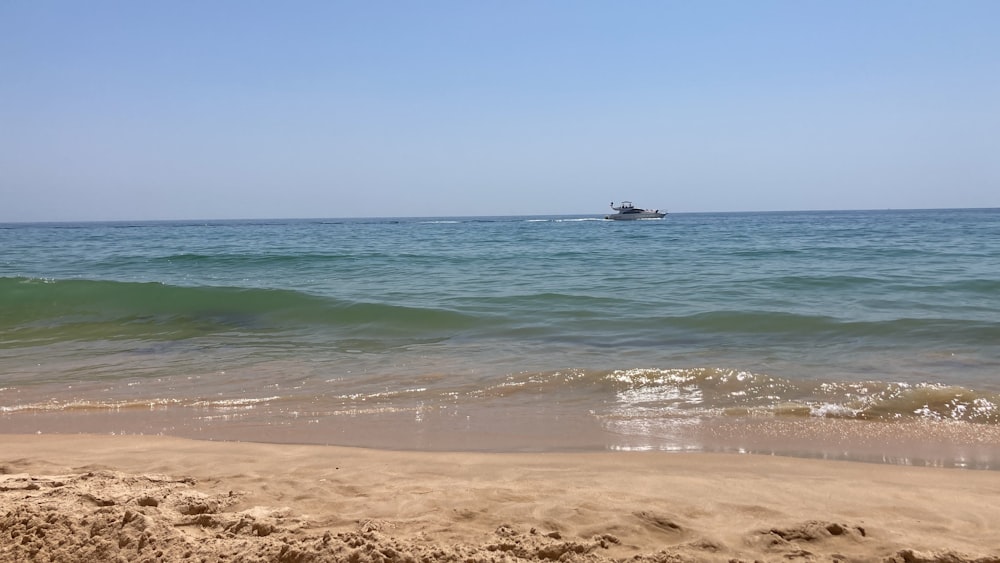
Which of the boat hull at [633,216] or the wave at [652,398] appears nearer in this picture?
the wave at [652,398]

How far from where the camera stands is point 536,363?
7301 millimetres

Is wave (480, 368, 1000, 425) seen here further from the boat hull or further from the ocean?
the boat hull

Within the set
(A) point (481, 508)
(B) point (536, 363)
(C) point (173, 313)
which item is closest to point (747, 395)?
(B) point (536, 363)

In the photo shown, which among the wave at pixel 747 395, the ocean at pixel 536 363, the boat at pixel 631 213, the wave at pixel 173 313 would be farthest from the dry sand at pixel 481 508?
the boat at pixel 631 213

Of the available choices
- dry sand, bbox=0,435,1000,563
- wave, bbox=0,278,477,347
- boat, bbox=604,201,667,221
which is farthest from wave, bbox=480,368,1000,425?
boat, bbox=604,201,667,221

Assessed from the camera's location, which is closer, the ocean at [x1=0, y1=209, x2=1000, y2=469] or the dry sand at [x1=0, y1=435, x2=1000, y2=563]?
the dry sand at [x1=0, y1=435, x2=1000, y2=563]

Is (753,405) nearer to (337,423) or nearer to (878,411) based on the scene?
(878,411)

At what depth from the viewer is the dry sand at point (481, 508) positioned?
2.81 meters

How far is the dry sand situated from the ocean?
56 centimetres

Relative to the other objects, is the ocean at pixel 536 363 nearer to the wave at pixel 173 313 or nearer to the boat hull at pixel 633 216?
the wave at pixel 173 313

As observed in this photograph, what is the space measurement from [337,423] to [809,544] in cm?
353

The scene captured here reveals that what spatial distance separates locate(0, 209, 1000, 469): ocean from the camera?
16.5ft

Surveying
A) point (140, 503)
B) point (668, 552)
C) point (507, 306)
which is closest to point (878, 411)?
point (668, 552)

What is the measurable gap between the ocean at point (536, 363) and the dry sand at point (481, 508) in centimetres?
56
